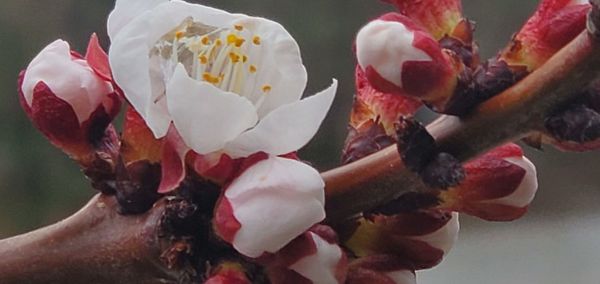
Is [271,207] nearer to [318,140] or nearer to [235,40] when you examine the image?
[235,40]

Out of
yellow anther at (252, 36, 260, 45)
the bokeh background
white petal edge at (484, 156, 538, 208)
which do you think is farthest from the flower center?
the bokeh background

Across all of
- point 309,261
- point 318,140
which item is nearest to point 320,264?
point 309,261

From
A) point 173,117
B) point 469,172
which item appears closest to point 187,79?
point 173,117

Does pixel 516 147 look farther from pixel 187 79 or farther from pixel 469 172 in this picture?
pixel 187 79

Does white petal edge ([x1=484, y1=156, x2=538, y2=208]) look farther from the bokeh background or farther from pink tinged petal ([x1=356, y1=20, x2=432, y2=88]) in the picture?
the bokeh background

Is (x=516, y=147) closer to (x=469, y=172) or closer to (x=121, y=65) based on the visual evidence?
(x=469, y=172)

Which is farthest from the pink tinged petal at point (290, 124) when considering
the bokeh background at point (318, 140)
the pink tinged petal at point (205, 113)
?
the bokeh background at point (318, 140)
